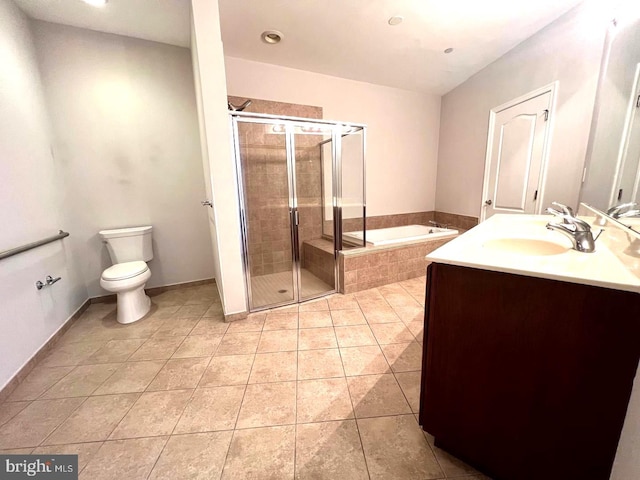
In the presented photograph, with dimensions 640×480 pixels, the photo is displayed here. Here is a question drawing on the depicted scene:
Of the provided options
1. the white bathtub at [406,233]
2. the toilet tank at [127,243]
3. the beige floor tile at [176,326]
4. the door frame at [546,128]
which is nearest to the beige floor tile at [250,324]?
the beige floor tile at [176,326]

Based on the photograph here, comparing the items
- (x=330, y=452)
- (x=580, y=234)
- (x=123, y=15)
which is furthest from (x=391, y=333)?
(x=123, y=15)

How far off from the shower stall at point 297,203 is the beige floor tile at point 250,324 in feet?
0.35

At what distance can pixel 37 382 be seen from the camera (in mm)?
1435

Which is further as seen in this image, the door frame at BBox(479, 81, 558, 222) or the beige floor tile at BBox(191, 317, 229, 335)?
the door frame at BBox(479, 81, 558, 222)

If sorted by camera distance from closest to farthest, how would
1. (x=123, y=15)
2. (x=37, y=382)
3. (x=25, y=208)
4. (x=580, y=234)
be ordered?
(x=580, y=234) → (x=37, y=382) → (x=25, y=208) → (x=123, y=15)

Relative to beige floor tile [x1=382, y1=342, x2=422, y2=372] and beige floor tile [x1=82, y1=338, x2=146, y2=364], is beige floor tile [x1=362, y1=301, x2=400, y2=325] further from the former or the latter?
beige floor tile [x1=82, y1=338, x2=146, y2=364]

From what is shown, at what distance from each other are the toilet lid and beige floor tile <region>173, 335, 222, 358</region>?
75 centimetres

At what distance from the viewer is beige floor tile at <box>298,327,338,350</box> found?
Answer: 1.72 m

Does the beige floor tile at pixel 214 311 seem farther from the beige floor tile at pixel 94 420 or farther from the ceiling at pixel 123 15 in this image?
the ceiling at pixel 123 15

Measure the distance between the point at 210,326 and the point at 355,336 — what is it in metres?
1.21

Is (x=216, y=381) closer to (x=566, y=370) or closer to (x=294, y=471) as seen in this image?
(x=294, y=471)

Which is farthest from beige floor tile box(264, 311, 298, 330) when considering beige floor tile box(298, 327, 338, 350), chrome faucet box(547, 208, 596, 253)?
chrome faucet box(547, 208, 596, 253)

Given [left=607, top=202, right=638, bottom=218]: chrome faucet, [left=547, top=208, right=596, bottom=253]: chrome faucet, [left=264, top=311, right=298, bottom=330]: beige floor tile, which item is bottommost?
[left=264, top=311, right=298, bottom=330]: beige floor tile

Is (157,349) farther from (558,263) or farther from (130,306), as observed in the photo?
(558,263)
